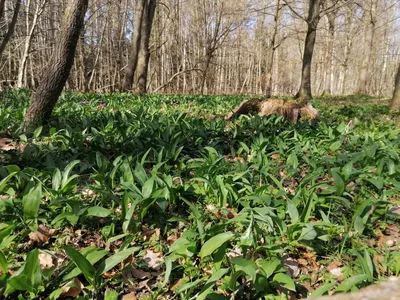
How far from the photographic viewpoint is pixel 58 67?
438 centimetres

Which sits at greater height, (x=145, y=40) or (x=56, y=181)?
(x=145, y=40)

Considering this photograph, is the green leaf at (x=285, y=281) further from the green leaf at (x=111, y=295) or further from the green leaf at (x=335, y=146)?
the green leaf at (x=335, y=146)

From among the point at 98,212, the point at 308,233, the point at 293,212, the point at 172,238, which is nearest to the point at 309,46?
the point at 293,212

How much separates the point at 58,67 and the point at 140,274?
3748mm

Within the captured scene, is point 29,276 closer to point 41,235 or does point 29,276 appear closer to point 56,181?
point 41,235

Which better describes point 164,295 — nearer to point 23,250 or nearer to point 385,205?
point 23,250

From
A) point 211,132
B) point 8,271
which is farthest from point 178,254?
point 211,132

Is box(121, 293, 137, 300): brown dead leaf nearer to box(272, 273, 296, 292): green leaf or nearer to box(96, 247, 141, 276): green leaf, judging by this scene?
box(96, 247, 141, 276): green leaf

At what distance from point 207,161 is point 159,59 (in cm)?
2650

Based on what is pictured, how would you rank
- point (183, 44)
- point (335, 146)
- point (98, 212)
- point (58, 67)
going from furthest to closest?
1. point (183, 44)
2. point (58, 67)
3. point (335, 146)
4. point (98, 212)

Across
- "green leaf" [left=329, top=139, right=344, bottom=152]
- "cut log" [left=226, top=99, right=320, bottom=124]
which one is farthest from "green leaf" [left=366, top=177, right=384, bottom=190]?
"cut log" [left=226, top=99, right=320, bottom=124]

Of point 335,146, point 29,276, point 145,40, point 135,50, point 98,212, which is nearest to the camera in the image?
point 29,276

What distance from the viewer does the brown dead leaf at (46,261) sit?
5.30 ft

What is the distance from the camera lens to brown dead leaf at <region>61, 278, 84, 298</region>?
4.68 feet
